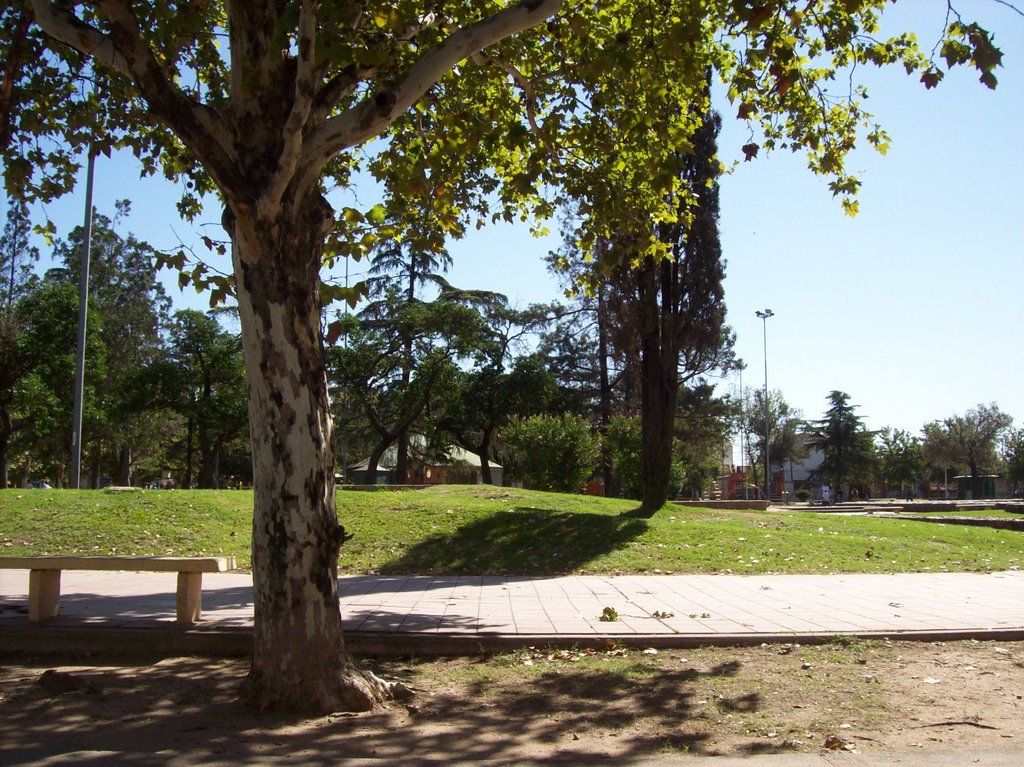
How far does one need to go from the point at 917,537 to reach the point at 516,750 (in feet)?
44.3

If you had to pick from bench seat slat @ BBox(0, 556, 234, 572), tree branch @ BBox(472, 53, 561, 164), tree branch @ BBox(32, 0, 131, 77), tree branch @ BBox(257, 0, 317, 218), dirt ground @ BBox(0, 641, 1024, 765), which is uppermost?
tree branch @ BBox(472, 53, 561, 164)

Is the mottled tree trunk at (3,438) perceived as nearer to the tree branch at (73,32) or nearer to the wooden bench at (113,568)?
the wooden bench at (113,568)

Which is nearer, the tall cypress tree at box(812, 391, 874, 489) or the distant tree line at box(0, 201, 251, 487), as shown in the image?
the distant tree line at box(0, 201, 251, 487)

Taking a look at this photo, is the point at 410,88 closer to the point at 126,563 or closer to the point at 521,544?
the point at 126,563

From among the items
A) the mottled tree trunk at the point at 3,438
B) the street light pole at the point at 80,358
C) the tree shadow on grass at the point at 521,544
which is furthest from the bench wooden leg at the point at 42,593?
the mottled tree trunk at the point at 3,438

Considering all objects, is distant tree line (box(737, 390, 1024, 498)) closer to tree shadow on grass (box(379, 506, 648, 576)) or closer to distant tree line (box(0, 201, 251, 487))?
distant tree line (box(0, 201, 251, 487))

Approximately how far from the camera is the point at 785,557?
13016 millimetres

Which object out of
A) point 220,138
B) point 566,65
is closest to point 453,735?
point 220,138

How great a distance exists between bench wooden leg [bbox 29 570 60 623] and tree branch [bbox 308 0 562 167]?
4457 millimetres

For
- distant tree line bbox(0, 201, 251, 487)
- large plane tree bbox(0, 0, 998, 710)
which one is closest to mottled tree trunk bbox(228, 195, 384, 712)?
large plane tree bbox(0, 0, 998, 710)

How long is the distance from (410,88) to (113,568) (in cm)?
463

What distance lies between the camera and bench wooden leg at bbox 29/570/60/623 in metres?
7.38

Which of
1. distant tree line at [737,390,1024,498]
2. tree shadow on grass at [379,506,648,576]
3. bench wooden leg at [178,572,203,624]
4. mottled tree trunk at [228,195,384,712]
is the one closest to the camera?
mottled tree trunk at [228,195,384,712]

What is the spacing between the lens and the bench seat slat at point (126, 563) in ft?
23.3
